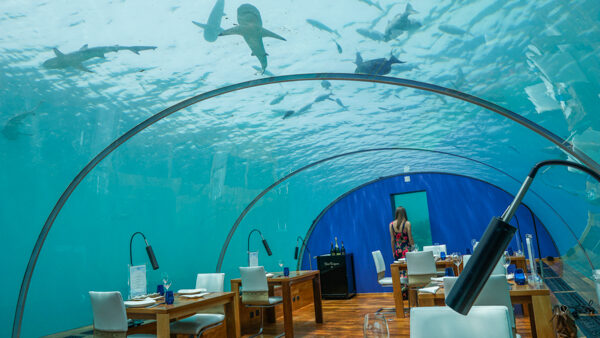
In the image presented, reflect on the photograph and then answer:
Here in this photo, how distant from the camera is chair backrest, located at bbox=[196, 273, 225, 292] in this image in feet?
18.1

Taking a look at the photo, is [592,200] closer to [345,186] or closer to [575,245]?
[575,245]

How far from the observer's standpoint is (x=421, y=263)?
6.52 meters

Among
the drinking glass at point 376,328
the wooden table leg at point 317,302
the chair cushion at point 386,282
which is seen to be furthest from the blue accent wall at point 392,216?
the drinking glass at point 376,328

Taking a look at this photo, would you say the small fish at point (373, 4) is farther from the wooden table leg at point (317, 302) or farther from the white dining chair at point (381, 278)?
the white dining chair at point (381, 278)

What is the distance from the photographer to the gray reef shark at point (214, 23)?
3.23m

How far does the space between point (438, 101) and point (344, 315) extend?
14.0 ft

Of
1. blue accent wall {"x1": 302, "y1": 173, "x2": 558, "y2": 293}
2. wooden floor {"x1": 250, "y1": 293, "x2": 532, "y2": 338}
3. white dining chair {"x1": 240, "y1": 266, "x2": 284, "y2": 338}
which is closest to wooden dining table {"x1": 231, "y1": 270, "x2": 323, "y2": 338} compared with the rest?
white dining chair {"x1": 240, "y1": 266, "x2": 284, "y2": 338}

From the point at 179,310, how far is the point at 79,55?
93.7 inches

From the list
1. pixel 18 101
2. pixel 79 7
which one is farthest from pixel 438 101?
pixel 18 101

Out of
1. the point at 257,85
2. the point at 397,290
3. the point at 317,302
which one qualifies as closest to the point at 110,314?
the point at 257,85

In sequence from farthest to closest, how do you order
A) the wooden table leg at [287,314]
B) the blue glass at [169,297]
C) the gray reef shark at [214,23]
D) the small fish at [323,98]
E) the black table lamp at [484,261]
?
the wooden table leg at [287,314], the small fish at [323,98], the blue glass at [169,297], the gray reef shark at [214,23], the black table lamp at [484,261]

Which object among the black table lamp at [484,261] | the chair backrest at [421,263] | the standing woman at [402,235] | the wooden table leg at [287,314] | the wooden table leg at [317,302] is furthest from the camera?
the standing woman at [402,235]

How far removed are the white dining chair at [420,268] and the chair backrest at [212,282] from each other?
288 centimetres

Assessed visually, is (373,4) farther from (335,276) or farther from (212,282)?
(335,276)
